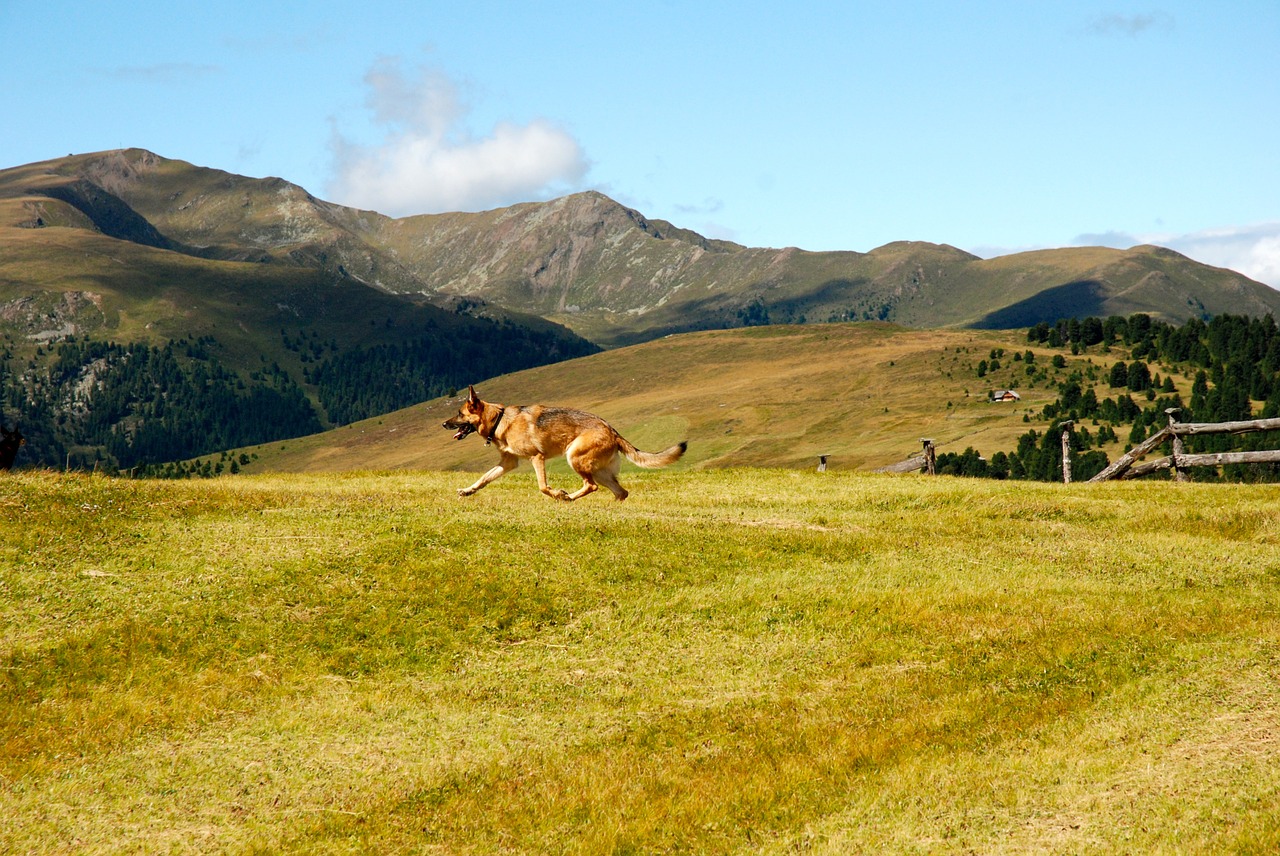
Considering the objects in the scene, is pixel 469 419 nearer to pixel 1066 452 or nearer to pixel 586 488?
pixel 586 488

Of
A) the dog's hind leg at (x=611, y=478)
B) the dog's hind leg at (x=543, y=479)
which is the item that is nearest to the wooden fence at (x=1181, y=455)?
the dog's hind leg at (x=611, y=478)

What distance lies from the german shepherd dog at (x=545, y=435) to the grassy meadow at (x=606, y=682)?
1.42m

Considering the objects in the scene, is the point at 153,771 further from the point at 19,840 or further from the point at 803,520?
the point at 803,520

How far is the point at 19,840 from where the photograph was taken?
478 inches

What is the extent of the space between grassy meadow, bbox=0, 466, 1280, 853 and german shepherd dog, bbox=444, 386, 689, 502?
1420 mm

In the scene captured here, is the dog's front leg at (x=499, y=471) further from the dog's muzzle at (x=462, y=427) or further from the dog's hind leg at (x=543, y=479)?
the dog's muzzle at (x=462, y=427)

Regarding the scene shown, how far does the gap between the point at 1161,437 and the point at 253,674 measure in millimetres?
34282

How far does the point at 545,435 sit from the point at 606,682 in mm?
11470

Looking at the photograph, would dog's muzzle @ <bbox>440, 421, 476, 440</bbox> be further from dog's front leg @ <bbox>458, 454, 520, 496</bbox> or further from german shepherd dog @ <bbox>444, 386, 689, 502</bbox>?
dog's front leg @ <bbox>458, 454, 520, 496</bbox>

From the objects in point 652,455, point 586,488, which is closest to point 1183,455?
point 652,455

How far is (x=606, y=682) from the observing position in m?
17.5

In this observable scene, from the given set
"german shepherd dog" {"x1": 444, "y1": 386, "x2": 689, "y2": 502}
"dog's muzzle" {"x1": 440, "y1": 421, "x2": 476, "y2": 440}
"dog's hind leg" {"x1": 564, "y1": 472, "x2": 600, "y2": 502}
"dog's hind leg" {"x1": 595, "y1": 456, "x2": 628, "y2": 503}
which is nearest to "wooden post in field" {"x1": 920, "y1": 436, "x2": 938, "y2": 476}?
"dog's hind leg" {"x1": 595, "y1": 456, "x2": 628, "y2": 503}

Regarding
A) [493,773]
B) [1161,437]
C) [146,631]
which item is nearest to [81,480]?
[146,631]

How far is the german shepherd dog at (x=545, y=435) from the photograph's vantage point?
28.1m
